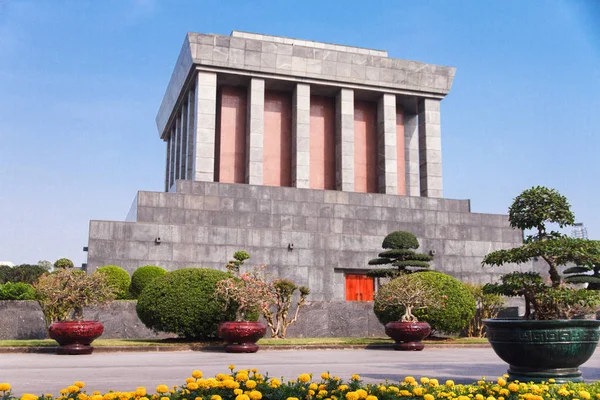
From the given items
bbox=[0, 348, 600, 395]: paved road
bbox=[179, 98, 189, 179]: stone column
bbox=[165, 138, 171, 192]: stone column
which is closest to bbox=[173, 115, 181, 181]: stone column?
bbox=[179, 98, 189, 179]: stone column

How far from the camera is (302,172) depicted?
29.3 m

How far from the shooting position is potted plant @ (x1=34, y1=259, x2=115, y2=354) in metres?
13.1

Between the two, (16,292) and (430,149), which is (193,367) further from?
(430,149)

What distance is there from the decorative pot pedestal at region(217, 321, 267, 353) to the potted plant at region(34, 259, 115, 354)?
270cm

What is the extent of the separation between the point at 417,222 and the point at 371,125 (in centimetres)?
753

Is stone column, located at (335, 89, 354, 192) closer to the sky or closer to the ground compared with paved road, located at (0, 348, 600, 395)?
closer to the sky

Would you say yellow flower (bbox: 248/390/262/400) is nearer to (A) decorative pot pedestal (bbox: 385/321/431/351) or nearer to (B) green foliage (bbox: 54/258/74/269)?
(A) decorative pot pedestal (bbox: 385/321/431/351)

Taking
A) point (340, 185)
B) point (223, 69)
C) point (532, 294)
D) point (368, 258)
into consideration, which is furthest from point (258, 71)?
point (532, 294)

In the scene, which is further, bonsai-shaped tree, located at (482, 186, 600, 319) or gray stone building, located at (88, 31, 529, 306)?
gray stone building, located at (88, 31, 529, 306)

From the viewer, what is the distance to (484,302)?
736 inches

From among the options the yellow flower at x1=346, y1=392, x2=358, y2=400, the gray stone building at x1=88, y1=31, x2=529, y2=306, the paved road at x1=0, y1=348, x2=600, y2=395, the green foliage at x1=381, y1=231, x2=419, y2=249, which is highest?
the gray stone building at x1=88, y1=31, x2=529, y2=306

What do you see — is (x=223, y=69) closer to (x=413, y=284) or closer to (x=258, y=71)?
(x=258, y=71)

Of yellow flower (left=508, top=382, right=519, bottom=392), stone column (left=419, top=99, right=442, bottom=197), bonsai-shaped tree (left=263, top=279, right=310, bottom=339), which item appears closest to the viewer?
yellow flower (left=508, top=382, right=519, bottom=392)

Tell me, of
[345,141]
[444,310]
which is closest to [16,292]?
[444,310]
